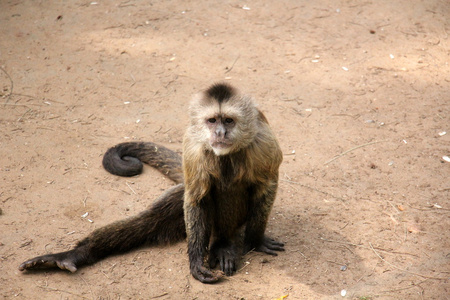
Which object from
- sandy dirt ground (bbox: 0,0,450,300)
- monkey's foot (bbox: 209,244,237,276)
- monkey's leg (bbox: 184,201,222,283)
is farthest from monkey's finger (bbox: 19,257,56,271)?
monkey's foot (bbox: 209,244,237,276)

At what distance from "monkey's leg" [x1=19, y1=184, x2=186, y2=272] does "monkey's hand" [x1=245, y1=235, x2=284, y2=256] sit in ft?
2.39

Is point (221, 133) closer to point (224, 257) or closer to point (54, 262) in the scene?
point (224, 257)

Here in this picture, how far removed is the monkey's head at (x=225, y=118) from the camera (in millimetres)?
4523

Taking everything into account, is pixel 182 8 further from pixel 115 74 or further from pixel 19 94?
pixel 19 94

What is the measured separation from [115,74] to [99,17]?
5.91ft

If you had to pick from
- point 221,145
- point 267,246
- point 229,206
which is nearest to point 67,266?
point 229,206

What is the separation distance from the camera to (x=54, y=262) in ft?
15.3

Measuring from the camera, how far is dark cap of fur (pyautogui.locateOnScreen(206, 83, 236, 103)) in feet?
15.0

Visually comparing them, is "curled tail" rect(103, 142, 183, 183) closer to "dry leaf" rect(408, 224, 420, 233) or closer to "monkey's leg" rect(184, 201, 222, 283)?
"monkey's leg" rect(184, 201, 222, 283)

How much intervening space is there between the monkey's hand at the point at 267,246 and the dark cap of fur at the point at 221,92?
156cm

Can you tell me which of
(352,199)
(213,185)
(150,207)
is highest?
(213,185)

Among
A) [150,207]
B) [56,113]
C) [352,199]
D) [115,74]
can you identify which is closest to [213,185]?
[150,207]

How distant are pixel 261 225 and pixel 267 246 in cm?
29

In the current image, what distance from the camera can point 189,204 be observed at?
15.6 feet
